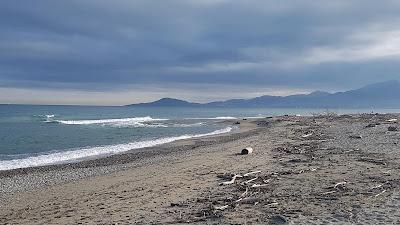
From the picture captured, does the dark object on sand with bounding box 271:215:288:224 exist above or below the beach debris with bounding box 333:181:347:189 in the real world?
below

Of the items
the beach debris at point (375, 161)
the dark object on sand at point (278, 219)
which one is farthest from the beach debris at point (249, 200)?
the beach debris at point (375, 161)

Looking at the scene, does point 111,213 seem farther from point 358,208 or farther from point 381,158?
point 381,158

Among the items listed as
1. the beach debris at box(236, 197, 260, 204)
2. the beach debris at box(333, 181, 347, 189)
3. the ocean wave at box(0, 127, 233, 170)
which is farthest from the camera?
the ocean wave at box(0, 127, 233, 170)

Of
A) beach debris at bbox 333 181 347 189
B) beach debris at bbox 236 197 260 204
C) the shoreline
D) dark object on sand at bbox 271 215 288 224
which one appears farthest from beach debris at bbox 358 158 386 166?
the shoreline

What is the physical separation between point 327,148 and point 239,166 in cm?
593

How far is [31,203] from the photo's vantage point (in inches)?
450

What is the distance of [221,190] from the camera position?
10.9 m

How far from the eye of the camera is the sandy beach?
27.8ft

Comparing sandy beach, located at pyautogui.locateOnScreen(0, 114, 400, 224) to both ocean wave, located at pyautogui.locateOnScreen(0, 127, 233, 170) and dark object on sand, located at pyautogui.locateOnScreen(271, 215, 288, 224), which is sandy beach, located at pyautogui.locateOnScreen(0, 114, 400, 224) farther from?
ocean wave, located at pyautogui.locateOnScreen(0, 127, 233, 170)

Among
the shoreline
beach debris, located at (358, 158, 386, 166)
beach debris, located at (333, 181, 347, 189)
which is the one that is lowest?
the shoreline

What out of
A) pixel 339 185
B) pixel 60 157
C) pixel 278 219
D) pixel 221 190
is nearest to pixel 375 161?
pixel 339 185

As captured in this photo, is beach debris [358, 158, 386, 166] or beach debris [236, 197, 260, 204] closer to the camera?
beach debris [236, 197, 260, 204]

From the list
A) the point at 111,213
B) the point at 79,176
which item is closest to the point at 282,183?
the point at 111,213

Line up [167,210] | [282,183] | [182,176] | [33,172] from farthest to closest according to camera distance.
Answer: [33,172]
[182,176]
[282,183]
[167,210]
